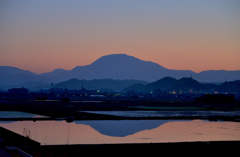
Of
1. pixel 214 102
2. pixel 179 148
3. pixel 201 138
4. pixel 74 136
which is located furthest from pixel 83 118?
pixel 214 102

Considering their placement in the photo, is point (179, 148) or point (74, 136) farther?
point (74, 136)

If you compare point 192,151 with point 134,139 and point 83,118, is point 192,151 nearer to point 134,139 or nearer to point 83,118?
point 134,139

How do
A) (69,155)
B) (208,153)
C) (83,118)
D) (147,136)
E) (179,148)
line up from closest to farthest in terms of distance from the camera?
1. (69,155)
2. (208,153)
3. (179,148)
4. (147,136)
5. (83,118)

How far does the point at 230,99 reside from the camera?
110 m

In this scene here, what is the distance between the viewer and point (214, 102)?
109m

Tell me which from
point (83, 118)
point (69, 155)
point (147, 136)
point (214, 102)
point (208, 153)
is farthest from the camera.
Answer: point (214, 102)

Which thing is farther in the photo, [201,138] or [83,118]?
[83,118]

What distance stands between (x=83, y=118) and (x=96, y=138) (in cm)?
1829

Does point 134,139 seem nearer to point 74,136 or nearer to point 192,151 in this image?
point 74,136

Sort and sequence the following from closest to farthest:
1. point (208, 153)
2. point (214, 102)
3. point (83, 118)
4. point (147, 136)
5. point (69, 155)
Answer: point (69, 155) → point (208, 153) → point (147, 136) → point (83, 118) → point (214, 102)

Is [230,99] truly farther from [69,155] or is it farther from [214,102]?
[69,155]

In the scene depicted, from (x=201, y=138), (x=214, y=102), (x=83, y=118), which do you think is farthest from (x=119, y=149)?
(x=214, y=102)

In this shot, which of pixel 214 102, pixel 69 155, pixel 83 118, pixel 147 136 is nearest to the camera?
pixel 69 155

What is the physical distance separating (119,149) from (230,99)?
315 ft
